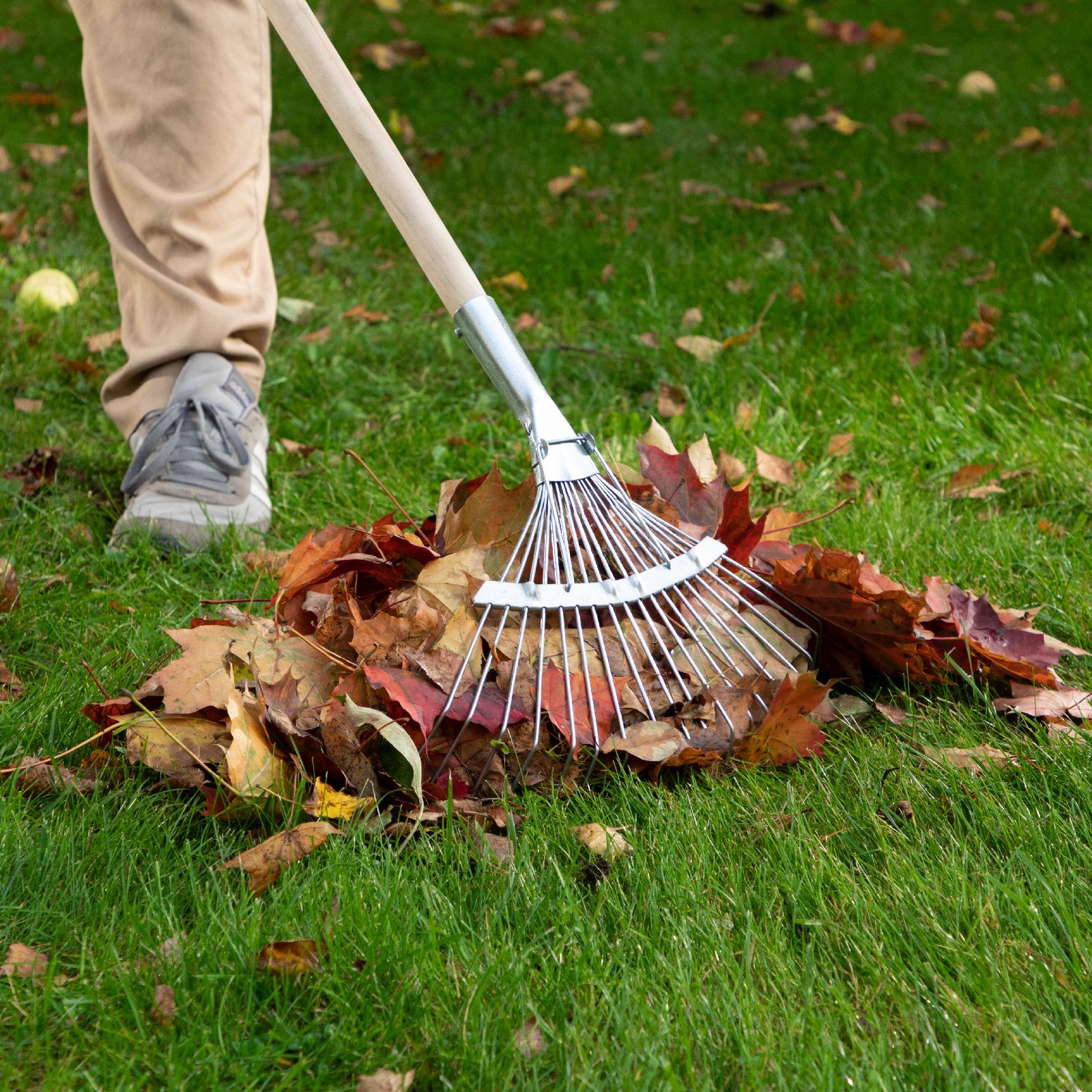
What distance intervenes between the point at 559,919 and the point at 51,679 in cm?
93

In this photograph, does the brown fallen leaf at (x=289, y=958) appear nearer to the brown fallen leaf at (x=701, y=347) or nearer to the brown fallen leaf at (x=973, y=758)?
the brown fallen leaf at (x=973, y=758)

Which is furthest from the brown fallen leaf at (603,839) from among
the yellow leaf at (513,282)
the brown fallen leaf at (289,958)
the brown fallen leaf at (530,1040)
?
the yellow leaf at (513,282)

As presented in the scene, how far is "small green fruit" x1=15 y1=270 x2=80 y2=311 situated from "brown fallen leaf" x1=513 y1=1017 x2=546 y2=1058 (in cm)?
283

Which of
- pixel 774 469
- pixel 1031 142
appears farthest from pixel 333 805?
pixel 1031 142

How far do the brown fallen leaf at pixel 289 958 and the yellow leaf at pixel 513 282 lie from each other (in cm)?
Result: 267

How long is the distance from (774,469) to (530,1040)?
1.58 metres

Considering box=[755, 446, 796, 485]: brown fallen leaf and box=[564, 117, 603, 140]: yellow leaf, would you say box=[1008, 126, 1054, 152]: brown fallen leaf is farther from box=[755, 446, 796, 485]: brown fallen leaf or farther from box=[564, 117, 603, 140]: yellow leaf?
box=[755, 446, 796, 485]: brown fallen leaf

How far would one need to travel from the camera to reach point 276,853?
137 centimetres

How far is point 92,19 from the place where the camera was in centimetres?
232

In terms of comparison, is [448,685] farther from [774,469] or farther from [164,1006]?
[774,469]

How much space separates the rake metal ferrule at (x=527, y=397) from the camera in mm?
1718

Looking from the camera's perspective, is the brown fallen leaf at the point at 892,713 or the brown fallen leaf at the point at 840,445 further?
the brown fallen leaf at the point at 840,445

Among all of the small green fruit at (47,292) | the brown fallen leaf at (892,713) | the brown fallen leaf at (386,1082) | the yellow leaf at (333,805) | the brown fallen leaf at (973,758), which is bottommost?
the small green fruit at (47,292)

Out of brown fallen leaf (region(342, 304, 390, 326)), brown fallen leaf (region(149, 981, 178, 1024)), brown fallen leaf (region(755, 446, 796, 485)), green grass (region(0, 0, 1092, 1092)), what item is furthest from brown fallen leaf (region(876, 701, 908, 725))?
brown fallen leaf (region(342, 304, 390, 326))
